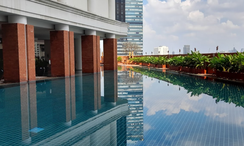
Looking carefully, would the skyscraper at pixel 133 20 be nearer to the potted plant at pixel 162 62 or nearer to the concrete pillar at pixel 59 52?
the potted plant at pixel 162 62

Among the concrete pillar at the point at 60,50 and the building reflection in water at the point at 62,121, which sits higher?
the concrete pillar at the point at 60,50

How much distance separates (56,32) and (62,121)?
1563 centimetres

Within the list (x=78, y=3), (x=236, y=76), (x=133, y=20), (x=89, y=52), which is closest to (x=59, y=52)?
(x=89, y=52)

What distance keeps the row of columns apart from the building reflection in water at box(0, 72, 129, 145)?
6280mm

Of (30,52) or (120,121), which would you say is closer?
(120,121)

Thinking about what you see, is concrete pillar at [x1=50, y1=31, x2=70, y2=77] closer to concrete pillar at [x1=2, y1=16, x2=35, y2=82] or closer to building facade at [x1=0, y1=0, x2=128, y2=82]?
building facade at [x1=0, y1=0, x2=128, y2=82]

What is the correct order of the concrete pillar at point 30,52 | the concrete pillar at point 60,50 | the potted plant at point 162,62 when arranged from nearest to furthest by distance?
the concrete pillar at point 30,52, the concrete pillar at point 60,50, the potted plant at point 162,62

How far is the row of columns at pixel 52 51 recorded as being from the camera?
54.0 feet

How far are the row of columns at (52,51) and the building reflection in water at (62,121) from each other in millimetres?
6280

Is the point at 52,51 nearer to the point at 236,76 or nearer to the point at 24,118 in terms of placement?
the point at 24,118

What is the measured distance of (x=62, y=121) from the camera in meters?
7.23

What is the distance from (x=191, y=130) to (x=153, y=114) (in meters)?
2.02

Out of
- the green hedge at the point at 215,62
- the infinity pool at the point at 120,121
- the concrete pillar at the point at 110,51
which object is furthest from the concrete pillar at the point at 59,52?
the green hedge at the point at 215,62

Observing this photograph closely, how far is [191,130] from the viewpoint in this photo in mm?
6484
